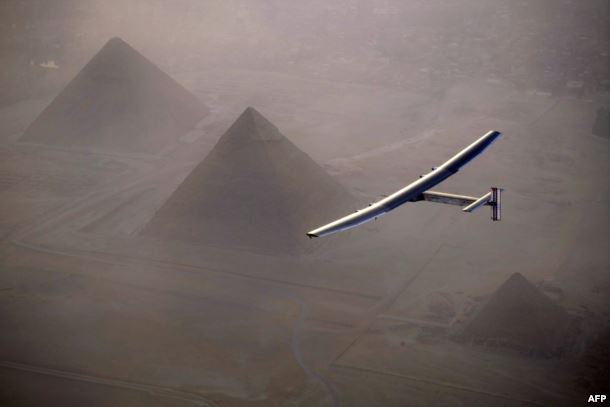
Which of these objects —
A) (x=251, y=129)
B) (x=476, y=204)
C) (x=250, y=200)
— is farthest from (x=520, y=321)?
(x=251, y=129)

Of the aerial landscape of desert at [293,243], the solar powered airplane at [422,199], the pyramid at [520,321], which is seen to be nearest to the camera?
the solar powered airplane at [422,199]

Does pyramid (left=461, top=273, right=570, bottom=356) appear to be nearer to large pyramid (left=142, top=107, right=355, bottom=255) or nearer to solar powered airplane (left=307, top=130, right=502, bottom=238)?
solar powered airplane (left=307, top=130, right=502, bottom=238)

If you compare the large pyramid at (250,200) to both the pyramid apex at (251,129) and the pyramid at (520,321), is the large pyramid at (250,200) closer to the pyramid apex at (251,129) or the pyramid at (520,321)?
the pyramid apex at (251,129)

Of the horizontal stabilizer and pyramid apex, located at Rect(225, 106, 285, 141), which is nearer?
the horizontal stabilizer

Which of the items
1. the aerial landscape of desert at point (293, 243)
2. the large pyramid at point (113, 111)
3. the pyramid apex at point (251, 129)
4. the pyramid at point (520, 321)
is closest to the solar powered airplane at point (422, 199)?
the pyramid at point (520, 321)

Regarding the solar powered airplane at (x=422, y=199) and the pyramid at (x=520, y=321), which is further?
the pyramid at (x=520, y=321)

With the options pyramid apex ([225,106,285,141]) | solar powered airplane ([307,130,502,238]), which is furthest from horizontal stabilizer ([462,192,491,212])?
pyramid apex ([225,106,285,141])

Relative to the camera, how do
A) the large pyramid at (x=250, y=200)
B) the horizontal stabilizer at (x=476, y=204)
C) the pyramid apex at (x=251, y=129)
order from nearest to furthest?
the horizontal stabilizer at (x=476, y=204)
the large pyramid at (x=250, y=200)
the pyramid apex at (x=251, y=129)
